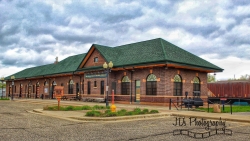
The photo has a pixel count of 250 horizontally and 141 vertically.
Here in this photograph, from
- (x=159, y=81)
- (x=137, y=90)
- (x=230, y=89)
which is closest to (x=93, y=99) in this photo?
(x=137, y=90)

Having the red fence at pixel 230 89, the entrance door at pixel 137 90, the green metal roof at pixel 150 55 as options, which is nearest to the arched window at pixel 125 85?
the entrance door at pixel 137 90

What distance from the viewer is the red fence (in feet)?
110

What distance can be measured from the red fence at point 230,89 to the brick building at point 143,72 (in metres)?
4.75

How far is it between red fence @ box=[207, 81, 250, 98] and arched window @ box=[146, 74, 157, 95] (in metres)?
13.4

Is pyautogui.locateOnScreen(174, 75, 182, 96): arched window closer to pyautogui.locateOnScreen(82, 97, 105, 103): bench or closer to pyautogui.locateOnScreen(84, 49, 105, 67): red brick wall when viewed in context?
pyautogui.locateOnScreen(82, 97, 105, 103): bench

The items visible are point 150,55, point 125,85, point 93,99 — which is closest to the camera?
point 150,55

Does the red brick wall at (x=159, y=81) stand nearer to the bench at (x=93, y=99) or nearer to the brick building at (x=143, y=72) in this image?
the brick building at (x=143, y=72)

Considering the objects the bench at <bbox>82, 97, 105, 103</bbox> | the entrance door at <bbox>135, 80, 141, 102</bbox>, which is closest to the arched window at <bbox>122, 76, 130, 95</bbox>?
the entrance door at <bbox>135, 80, 141, 102</bbox>

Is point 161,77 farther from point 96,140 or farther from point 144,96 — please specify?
point 96,140

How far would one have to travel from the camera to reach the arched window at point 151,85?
27362 mm

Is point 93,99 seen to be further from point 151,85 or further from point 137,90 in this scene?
point 151,85

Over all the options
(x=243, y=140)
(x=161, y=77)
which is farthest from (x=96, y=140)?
(x=161, y=77)

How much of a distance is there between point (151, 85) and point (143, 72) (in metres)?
1.77

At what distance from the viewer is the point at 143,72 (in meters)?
28.6
